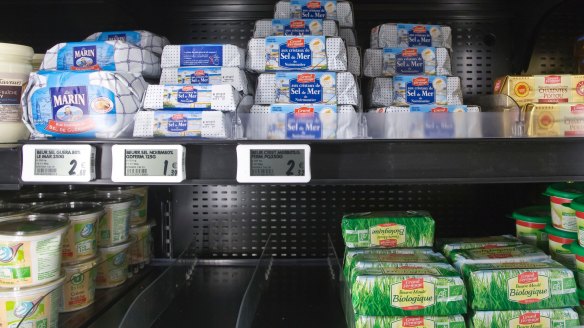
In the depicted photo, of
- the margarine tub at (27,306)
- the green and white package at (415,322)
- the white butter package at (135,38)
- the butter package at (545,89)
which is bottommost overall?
the green and white package at (415,322)

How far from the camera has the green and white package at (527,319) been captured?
0.95 metres

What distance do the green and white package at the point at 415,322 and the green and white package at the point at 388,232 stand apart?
248 millimetres

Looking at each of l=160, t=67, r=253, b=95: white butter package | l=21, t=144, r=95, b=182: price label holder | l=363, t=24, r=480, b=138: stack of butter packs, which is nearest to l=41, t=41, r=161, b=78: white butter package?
l=160, t=67, r=253, b=95: white butter package

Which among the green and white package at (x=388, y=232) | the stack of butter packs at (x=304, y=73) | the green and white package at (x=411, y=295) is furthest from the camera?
the stack of butter packs at (x=304, y=73)

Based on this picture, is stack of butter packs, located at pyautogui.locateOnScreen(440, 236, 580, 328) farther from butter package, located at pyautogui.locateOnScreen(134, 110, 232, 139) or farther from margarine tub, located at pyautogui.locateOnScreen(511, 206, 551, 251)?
butter package, located at pyautogui.locateOnScreen(134, 110, 232, 139)

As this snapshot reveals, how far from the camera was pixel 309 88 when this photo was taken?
1.27 metres

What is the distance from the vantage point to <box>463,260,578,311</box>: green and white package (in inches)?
37.4

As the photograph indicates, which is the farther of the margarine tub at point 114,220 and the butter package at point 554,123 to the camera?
the margarine tub at point 114,220

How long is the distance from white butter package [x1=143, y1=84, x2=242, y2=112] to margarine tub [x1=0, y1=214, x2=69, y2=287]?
1.24 feet

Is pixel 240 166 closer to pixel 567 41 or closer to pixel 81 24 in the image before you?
pixel 81 24

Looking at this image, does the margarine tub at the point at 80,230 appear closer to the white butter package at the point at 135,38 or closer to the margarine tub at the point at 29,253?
the margarine tub at the point at 29,253

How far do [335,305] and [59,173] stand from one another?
2.70ft

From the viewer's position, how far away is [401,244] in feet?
3.83

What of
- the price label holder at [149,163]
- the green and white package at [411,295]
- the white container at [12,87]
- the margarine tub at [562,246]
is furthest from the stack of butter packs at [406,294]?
the white container at [12,87]
